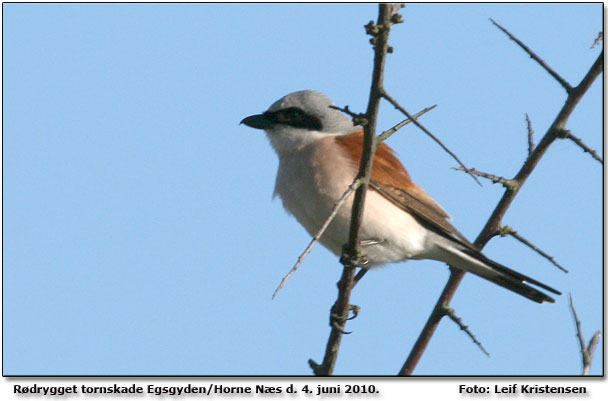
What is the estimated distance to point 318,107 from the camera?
535 centimetres

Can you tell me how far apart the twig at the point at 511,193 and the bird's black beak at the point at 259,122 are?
82.8 inches

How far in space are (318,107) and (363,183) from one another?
2.56m

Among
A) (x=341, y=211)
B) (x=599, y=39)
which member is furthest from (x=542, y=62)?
(x=341, y=211)

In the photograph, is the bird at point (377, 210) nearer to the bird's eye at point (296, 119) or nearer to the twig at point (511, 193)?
the bird's eye at point (296, 119)

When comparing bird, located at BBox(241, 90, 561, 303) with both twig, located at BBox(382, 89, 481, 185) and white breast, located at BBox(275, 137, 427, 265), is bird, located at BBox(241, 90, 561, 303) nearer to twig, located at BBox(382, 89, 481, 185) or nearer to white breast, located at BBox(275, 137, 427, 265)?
white breast, located at BBox(275, 137, 427, 265)

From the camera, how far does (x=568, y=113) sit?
11.2ft

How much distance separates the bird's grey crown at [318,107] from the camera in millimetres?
5324

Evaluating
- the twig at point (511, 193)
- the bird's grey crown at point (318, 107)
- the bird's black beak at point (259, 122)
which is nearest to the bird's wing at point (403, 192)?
the bird's grey crown at point (318, 107)

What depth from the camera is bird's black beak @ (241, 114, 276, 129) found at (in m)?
5.37

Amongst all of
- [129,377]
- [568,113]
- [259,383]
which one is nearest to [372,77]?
[568,113]

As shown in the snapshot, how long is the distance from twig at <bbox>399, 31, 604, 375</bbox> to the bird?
0.77m

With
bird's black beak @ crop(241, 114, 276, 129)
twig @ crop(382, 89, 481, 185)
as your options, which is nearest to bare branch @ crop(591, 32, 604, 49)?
twig @ crop(382, 89, 481, 185)

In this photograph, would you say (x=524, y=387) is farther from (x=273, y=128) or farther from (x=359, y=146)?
(x=273, y=128)

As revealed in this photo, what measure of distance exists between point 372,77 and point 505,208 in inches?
52.5
